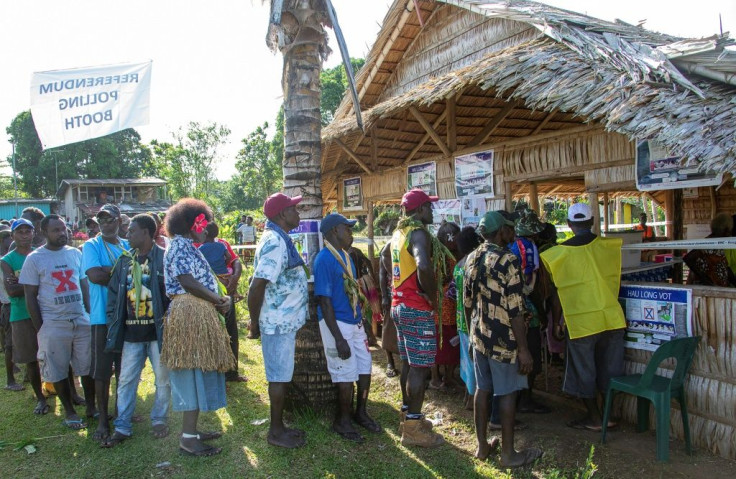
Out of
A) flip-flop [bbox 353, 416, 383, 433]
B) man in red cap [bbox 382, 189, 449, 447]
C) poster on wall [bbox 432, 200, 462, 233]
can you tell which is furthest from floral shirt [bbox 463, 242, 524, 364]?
poster on wall [bbox 432, 200, 462, 233]

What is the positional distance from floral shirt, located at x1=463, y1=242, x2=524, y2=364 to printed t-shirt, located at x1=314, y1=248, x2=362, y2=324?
1069mm

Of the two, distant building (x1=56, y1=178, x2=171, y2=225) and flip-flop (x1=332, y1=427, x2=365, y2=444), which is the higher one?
distant building (x1=56, y1=178, x2=171, y2=225)

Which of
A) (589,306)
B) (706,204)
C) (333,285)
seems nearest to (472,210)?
(589,306)

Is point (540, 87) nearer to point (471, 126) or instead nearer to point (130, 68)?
point (471, 126)

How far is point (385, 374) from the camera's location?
5.98 m

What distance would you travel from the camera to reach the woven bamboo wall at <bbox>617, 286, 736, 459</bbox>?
3.64 meters

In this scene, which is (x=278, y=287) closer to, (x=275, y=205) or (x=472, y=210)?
(x=275, y=205)

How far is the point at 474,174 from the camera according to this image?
661 centimetres

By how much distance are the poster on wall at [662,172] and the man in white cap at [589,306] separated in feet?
2.88

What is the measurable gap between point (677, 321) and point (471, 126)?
5.31 meters

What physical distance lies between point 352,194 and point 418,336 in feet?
18.5

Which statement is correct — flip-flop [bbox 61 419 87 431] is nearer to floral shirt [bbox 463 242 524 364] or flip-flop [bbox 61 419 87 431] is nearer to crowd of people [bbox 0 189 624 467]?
crowd of people [bbox 0 189 624 467]

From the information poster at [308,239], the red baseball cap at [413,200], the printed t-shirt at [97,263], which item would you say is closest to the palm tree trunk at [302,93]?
the information poster at [308,239]

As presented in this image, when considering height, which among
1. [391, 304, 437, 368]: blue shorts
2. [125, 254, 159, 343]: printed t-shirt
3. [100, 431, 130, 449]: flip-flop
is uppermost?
[125, 254, 159, 343]: printed t-shirt
